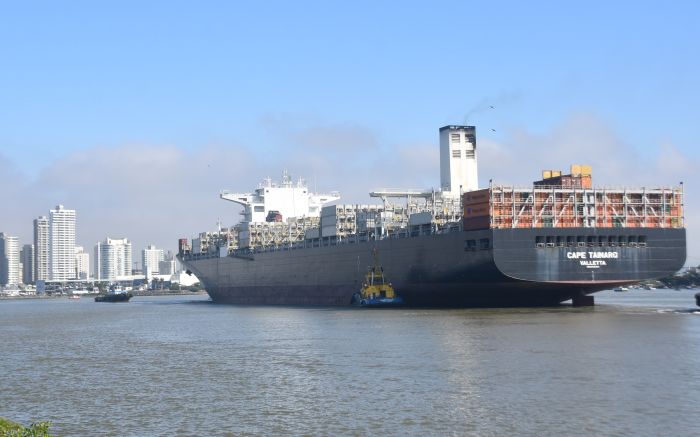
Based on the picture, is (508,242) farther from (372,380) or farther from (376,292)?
(372,380)

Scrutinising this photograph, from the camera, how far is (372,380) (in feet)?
77.9

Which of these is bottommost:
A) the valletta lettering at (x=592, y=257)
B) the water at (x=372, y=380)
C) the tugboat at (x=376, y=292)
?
the water at (x=372, y=380)

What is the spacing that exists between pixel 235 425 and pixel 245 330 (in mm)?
23515

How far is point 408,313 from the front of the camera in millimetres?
49281

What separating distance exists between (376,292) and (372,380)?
3341 centimetres

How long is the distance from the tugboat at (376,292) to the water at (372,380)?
49.7ft

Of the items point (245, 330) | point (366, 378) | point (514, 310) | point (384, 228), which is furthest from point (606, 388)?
point (384, 228)

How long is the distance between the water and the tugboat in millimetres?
15160

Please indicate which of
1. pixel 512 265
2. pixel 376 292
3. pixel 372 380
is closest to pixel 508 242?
pixel 512 265

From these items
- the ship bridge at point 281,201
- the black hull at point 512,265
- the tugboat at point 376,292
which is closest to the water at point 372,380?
the black hull at point 512,265

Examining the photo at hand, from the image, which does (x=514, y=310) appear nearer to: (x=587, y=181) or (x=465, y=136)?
(x=587, y=181)

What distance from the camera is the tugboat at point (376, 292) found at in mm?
56003

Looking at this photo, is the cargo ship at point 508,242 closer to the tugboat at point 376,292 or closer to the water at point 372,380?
the tugboat at point 376,292

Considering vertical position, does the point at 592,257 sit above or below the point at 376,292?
above
